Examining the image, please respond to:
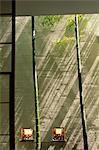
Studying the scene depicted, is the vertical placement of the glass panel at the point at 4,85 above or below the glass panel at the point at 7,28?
below

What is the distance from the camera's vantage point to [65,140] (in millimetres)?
5723

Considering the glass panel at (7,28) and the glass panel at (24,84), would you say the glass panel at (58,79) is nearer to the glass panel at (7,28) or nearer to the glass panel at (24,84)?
the glass panel at (24,84)

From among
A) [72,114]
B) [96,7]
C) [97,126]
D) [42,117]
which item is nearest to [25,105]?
[42,117]

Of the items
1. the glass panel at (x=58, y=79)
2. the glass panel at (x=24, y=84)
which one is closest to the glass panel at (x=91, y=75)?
the glass panel at (x=58, y=79)

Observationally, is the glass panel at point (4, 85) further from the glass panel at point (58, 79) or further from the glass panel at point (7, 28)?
the glass panel at point (58, 79)

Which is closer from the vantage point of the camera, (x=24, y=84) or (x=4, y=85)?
(x=4, y=85)

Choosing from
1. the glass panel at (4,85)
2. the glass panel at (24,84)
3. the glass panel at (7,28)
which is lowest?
the glass panel at (4,85)

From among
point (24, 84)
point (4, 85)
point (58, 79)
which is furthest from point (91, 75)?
point (4, 85)

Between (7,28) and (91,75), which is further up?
(91,75)

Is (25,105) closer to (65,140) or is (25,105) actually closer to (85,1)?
(65,140)

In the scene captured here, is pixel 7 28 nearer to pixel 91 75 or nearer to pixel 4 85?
pixel 4 85

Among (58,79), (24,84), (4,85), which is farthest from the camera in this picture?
(58,79)

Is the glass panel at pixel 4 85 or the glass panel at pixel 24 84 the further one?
the glass panel at pixel 24 84

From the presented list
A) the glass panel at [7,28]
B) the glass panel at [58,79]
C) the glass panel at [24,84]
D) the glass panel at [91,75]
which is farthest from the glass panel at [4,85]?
the glass panel at [91,75]
